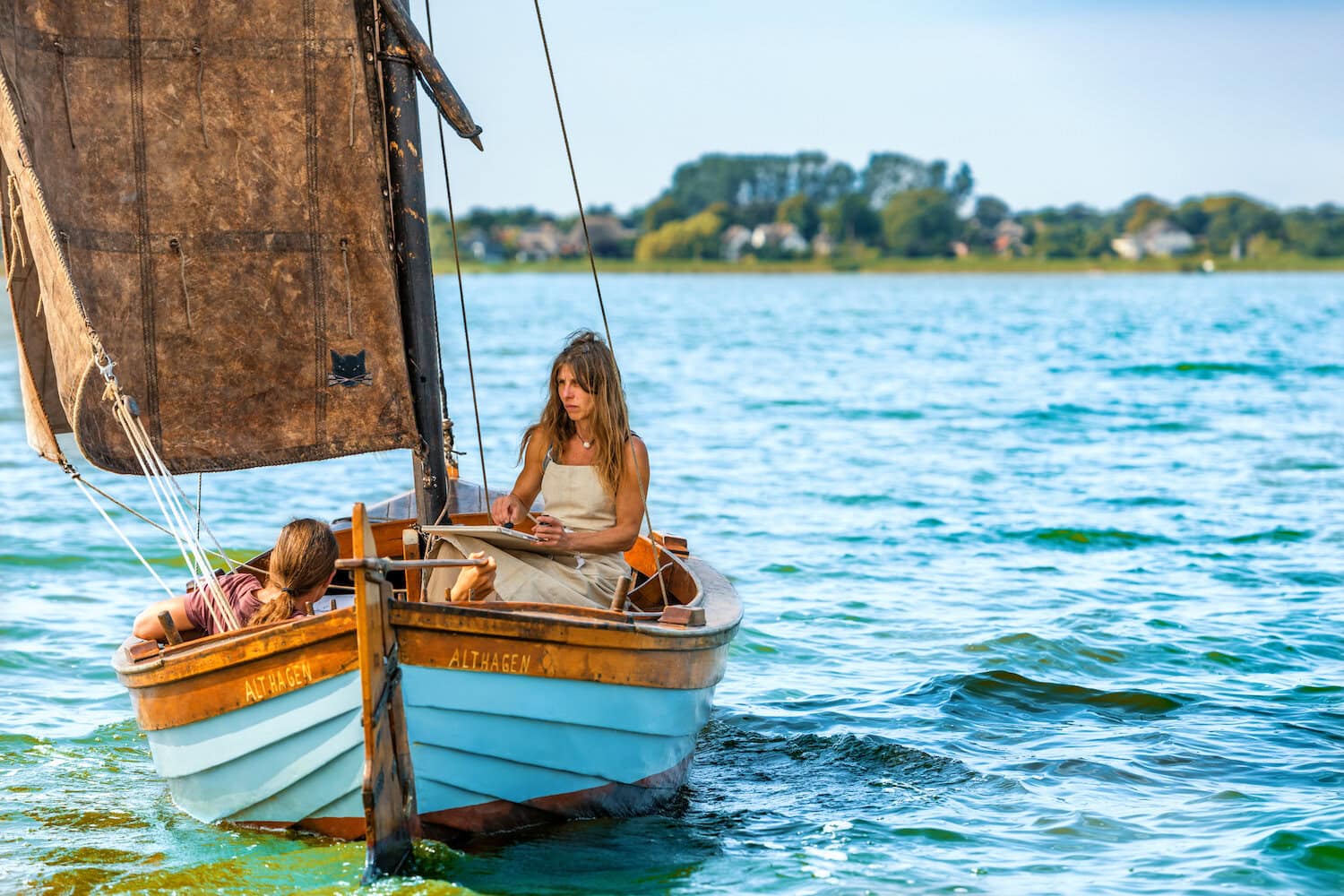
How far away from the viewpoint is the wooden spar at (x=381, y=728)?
215 inches

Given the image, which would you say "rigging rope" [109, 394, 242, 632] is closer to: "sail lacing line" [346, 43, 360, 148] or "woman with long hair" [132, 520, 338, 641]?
"woman with long hair" [132, 520, 338, 641]

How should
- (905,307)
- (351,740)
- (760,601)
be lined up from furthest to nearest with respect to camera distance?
(905,307)
(760,601)
(351,740)

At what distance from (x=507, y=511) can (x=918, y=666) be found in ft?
12.8

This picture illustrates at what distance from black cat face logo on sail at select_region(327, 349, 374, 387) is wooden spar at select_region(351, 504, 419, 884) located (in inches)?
67.3

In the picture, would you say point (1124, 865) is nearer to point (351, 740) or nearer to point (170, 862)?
point (351, 740)

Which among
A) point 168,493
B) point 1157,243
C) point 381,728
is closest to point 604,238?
point 1157,243

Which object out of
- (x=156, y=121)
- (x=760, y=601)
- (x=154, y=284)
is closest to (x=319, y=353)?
(x=154, y=284)

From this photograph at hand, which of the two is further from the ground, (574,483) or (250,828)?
(574,483)

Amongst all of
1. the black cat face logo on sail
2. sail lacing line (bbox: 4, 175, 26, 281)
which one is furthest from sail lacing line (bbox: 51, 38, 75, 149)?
the black cat face logo on sail

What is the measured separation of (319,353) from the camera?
280 inches

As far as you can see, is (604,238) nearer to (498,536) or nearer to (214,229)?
(214,229)

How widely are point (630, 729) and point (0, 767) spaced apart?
12.5 feet

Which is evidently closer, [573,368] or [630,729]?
[630,729]

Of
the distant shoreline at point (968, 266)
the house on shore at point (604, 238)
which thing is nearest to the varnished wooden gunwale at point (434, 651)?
the distant shoreline at point (968, 266)
